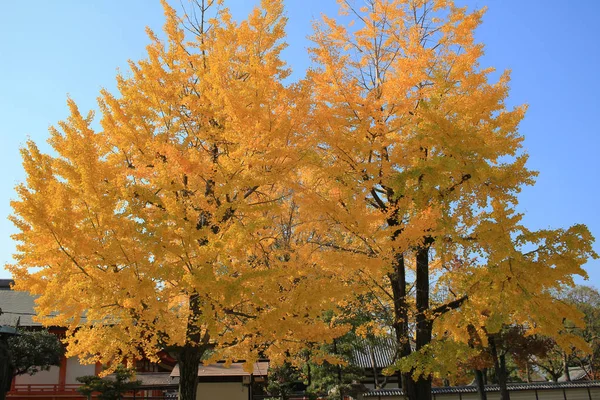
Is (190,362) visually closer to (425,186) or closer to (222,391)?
(425,186)

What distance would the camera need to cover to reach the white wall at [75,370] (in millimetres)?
18406

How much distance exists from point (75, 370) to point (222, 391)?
638cm

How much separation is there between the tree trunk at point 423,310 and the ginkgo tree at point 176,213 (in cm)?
258

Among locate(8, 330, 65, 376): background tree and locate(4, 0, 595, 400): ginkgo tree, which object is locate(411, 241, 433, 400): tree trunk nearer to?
locate(4, 0, 595, 400): ginkgo tree

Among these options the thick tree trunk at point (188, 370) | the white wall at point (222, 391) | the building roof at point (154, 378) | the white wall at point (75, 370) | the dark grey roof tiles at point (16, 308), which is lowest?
the white wall at point (222, 391)

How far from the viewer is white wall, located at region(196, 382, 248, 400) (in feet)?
54.1

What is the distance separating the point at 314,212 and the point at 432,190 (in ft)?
6.97

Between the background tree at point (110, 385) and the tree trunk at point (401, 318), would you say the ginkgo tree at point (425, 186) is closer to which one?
the tree trunk at point (401, 318)

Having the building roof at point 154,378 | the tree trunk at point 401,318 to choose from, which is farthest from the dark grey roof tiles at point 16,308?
the tree trunk at point 401,318

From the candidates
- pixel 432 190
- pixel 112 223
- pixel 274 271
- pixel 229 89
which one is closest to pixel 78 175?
pixel 112 223

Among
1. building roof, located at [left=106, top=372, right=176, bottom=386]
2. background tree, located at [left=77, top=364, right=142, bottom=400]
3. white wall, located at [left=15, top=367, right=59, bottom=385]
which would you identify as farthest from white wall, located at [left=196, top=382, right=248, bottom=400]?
white wall, located at [left=15, top=367, right=59, bottom=385]

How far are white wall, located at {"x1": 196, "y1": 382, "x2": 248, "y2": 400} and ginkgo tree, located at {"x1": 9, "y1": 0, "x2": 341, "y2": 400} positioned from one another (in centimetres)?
944

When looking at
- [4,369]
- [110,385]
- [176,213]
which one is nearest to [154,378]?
[110,385]

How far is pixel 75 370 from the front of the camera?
61.0 ft
